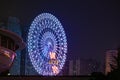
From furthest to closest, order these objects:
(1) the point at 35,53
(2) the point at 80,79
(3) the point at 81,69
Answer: (3) the point at 81,69, (1) the point at 35,53, (2) the point at 80,79

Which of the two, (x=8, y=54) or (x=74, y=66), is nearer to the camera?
(x=8, y=54)

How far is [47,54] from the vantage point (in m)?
48.0

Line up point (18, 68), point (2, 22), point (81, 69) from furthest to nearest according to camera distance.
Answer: point (81, 69) < point (2, 22) < point (18, 68)

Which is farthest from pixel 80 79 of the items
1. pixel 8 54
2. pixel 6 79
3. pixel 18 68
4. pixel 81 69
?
pixel 81 69

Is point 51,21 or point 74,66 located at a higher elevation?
point 51,21

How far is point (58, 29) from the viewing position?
4753 centimetres

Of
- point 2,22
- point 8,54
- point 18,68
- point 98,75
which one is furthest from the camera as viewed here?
point 2,22

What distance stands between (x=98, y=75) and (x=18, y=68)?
9101cm

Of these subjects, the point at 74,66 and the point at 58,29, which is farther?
the point at 74,66

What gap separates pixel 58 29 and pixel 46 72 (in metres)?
5.16

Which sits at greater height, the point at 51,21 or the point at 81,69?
the point at 51,21

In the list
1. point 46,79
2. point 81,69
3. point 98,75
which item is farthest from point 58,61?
point 81,69

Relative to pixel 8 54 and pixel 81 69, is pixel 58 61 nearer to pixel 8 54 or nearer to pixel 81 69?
pixel 8 54

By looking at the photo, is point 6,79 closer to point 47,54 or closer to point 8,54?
point 8,54
